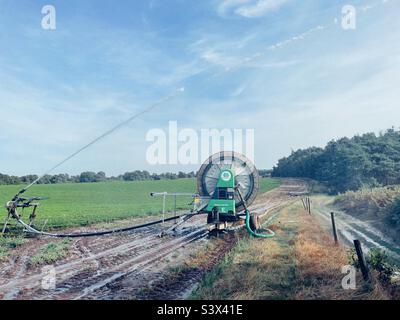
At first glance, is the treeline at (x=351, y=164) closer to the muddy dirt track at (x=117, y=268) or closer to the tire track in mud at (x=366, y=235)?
the tire track in mud at (x=366, y=235)

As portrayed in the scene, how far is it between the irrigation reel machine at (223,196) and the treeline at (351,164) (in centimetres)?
2299

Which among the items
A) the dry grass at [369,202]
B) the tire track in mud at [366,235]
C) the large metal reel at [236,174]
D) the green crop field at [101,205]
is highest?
the large metal reel at [236,174]

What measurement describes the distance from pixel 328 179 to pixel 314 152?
3.87 meters

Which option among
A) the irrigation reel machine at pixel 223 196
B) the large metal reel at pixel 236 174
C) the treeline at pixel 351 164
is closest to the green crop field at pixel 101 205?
the treeline at pixel 351 164

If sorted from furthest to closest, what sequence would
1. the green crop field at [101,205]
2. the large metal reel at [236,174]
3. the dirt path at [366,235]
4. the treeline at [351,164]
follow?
the treeline at [351,164] < the green crop field at [101,205] < the large metal reel at [236,174] < the dirt path at [366,235]

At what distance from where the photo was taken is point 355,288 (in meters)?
5.95

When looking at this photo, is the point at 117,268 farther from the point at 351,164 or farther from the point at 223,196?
the point at 351,164

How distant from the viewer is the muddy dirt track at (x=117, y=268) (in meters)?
6.76

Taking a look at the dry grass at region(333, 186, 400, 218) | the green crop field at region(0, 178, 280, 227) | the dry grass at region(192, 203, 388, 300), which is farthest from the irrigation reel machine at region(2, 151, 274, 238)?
the dry grass at region(333, 186, 400, 218)

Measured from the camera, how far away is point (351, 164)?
33781 mm

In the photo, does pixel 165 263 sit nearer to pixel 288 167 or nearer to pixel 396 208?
pixel 396 208

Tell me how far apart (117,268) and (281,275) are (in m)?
4.37
